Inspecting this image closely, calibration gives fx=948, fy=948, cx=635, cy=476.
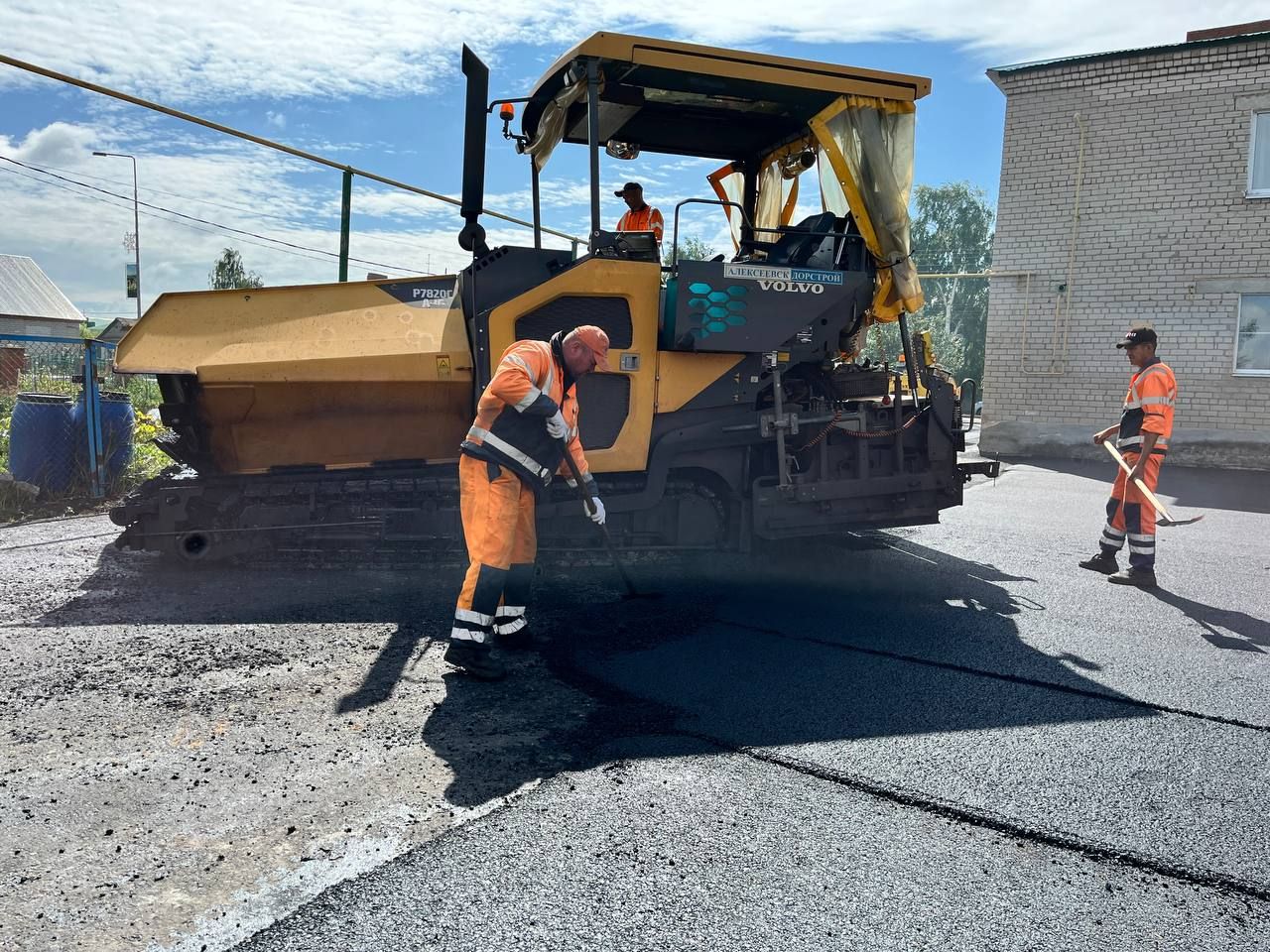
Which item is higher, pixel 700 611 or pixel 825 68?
pixel 825 68

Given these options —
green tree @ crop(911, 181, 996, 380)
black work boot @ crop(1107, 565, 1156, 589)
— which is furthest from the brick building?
green tree @ crop(911, 181, 996, 380)

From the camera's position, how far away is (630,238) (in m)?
5.43

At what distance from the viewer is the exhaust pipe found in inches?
210

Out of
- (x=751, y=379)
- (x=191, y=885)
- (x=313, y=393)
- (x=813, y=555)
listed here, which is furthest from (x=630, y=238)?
(x=191, y=885)

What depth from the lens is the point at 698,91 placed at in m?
5.80

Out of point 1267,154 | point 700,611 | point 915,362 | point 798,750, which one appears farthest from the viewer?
point 1267,154

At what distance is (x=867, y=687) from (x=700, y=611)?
1.32 meters

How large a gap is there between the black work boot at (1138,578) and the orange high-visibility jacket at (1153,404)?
2.61 feet

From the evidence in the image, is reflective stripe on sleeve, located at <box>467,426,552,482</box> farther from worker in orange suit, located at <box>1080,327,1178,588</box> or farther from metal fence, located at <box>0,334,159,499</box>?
metal fence, located at <box>0,334,159,499</box>

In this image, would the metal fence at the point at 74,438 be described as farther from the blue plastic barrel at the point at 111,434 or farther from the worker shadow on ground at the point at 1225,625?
the worker shadow on ground at the point at 1225,625

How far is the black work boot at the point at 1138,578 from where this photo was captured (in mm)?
6047

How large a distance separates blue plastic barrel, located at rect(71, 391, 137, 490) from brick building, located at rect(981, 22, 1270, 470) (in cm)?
1189

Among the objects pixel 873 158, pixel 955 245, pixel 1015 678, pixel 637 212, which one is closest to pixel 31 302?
pixel 955 245

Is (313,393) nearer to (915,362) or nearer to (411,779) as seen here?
(411,779)
